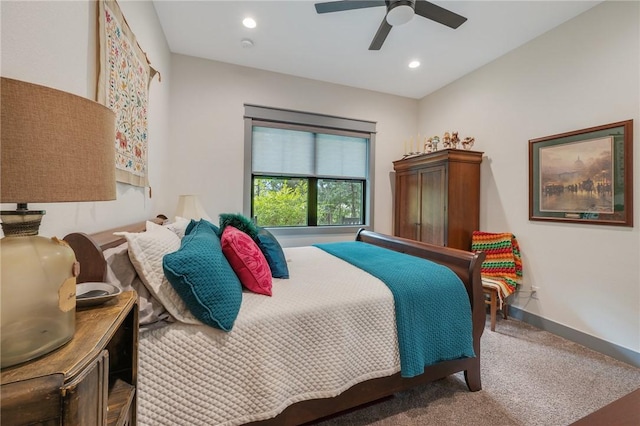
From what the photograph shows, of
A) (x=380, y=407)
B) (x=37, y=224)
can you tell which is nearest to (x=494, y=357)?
(x=380, y=407)

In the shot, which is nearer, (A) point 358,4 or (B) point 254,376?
(B) point 254,376

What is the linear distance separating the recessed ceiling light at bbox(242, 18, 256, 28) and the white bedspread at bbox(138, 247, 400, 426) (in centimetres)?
250

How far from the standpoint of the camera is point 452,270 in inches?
70.3

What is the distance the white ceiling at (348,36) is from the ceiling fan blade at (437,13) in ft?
0.82

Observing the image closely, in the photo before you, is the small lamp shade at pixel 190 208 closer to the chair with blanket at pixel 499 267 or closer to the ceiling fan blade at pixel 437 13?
the ceiling fan blade at pixel 437 13

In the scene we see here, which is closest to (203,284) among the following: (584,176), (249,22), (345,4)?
(345,4)

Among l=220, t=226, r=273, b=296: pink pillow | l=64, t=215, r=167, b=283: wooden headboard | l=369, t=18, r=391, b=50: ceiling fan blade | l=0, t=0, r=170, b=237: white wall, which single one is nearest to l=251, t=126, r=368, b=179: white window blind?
l=369, t=18, r=391, b=50: ceiling fan blade

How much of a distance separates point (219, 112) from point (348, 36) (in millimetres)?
1738

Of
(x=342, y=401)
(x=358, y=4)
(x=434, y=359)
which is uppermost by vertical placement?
(x=358, y=4)

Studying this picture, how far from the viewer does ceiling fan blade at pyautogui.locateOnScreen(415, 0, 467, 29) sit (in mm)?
1971

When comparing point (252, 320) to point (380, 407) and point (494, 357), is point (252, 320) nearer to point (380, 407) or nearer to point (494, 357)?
point (380, 407)

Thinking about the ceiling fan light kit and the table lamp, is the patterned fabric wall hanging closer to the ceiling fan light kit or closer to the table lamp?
the table lamp

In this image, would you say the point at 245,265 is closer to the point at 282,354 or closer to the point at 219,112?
the point at 282,354

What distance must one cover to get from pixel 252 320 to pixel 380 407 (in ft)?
3.37
